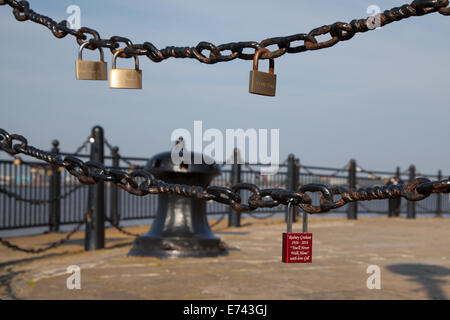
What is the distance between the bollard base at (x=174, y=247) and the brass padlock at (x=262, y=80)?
5.21 m

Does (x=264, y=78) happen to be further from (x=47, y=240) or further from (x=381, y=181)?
(x=381, y=181)

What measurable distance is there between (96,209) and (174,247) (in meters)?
2.10

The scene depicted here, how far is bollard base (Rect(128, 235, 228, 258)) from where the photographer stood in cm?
753

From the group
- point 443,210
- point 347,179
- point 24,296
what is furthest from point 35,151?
point 443,210

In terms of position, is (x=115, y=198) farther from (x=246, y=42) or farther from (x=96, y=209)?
(x=246, y=42)

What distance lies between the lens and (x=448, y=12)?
80.4 inches

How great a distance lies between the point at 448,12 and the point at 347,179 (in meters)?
18.3

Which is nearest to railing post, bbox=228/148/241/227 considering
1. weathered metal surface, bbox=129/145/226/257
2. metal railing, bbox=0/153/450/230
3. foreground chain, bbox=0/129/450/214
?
metal railing, bbox=0/153/450/230

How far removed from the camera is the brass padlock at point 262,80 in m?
2.53

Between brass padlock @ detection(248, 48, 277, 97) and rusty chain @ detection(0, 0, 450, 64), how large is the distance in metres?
0.05

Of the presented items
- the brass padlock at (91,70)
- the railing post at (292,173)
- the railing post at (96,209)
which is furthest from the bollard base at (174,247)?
the railing post at (292,173)

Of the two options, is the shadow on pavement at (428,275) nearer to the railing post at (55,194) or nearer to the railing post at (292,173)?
the railing post at (55,194)

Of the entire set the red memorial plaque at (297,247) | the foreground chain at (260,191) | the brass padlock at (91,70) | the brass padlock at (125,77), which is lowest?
the red memorial plaque at (297,247)

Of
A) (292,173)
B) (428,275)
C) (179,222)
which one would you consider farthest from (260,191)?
(292,173)
